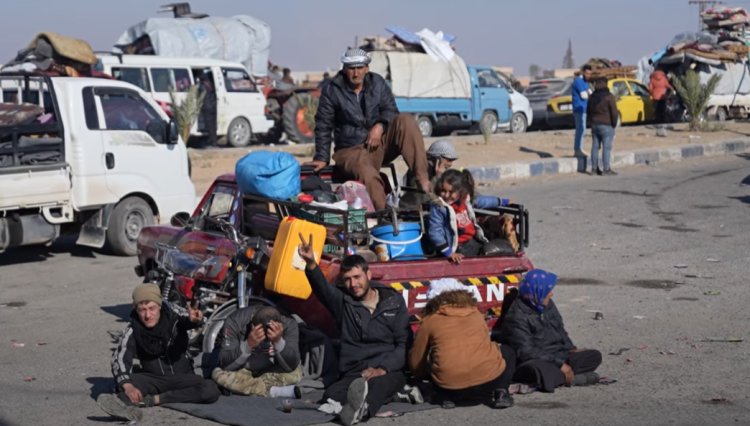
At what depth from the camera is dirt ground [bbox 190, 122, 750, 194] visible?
2044 centimetres

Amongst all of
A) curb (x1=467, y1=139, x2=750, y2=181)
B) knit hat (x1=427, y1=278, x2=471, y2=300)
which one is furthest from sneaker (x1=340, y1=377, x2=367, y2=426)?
curb (x1=467, y1=139, x2=750, y2=181)

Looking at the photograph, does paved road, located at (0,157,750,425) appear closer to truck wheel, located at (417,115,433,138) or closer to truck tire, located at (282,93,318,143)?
truck tire, located at (282,93,318,143)

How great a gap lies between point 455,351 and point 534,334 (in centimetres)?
84

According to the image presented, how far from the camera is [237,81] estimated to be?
83.3 ft

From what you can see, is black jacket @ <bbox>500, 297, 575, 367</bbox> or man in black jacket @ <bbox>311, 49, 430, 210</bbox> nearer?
black jacket @ <bbox>500, 297, 575, 367</bbox>

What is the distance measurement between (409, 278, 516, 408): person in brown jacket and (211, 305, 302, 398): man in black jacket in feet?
2.64

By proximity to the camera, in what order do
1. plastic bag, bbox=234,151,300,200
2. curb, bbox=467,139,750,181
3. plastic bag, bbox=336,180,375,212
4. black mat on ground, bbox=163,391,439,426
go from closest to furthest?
black mat on ground, bbox=163,391,439,426
plastic bag, bbox=234,151,300,200
plastic bag, bbox=336,180,375,212
curb, bbox=467,139,750,181

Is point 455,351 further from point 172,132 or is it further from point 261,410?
point 172,132

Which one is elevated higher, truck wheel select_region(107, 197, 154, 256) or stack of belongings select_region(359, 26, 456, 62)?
stack of belongings select_region(359, 26, 456, 62)

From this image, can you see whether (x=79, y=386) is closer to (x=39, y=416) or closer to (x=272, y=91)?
(x=39, y=416)

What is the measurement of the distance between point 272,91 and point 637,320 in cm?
1968

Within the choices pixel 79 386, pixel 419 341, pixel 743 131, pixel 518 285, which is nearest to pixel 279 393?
pixel 419 341

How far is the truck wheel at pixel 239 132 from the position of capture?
25.0m

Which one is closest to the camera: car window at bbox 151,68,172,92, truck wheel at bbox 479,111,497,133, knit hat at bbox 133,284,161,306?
knit hat at bbox 133,284,161,306
